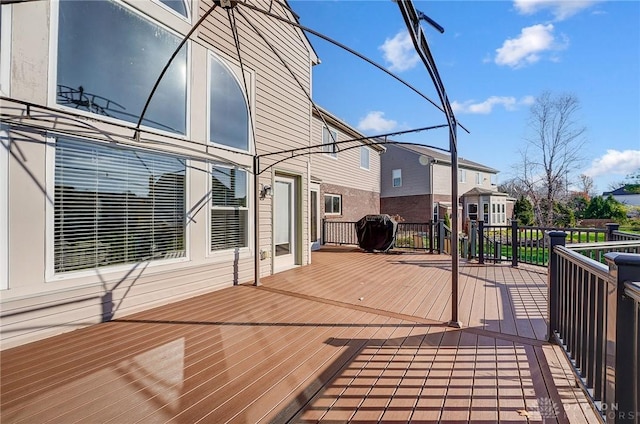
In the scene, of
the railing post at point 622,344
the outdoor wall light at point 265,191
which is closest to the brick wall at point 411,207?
the outdoor wall light at point 265,191

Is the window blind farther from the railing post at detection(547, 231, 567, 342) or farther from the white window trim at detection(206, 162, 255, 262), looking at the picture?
the railing post at detection(547, 231, 567, 342)

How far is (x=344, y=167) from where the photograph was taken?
12992mm

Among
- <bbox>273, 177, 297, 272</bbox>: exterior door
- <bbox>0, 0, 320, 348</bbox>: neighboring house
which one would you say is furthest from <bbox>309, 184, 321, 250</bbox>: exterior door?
<bbox>0, 0, 320, 348</bbox>: neighboring house

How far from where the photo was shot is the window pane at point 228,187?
494 cm

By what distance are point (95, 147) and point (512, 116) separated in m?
18.8

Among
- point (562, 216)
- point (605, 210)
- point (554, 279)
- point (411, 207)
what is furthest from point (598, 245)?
point (605, 210)

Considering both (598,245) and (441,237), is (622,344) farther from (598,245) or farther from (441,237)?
(441,237)

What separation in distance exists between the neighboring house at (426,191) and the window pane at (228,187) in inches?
585

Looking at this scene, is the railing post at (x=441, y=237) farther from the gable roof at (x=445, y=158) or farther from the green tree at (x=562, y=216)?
the green tree at (x=562, y=216)

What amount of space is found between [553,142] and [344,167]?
11.1m

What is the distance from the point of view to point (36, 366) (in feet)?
8.23

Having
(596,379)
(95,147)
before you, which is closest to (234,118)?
(95,147)

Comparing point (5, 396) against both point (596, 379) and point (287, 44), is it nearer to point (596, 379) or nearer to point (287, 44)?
point (596, 379)

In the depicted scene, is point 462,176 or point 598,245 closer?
point 598,245
